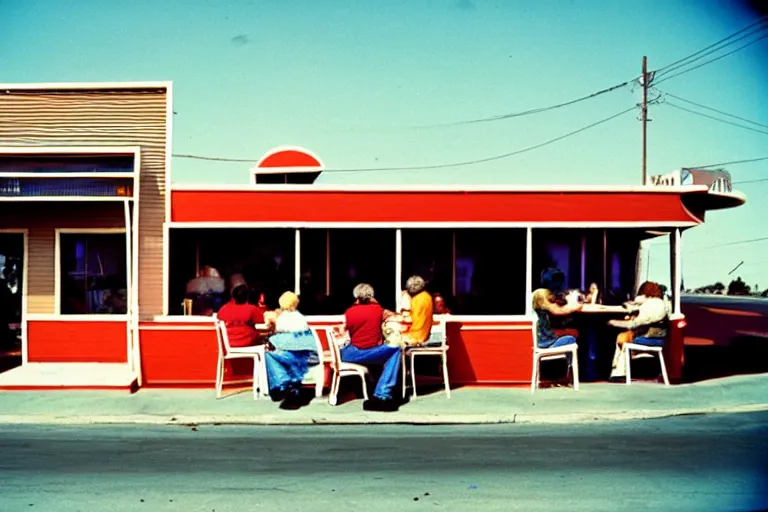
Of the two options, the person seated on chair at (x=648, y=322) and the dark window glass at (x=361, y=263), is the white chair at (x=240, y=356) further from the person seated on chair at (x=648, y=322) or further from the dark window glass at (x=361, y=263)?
the person seated on chair at (x=648, y=322)

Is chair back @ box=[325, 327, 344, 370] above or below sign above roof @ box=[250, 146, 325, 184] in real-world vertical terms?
below

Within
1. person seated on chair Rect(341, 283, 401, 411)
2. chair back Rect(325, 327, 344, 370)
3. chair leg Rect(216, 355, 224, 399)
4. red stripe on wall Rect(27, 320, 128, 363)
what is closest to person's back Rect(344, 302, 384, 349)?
person seated on chair Rect(341, 283, 401, 411)

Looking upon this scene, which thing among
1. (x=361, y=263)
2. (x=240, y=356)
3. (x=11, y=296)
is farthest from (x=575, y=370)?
(x=11, y=296)

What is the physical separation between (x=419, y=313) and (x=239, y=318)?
90.0 inches

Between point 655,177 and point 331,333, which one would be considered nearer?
point 331,333

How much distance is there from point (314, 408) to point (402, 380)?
121cm

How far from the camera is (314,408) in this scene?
11.7 metres

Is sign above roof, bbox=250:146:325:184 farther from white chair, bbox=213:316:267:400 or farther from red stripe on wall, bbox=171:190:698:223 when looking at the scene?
white chair, bbox=213:316:267:400

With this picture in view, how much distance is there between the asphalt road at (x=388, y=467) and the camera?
687cm

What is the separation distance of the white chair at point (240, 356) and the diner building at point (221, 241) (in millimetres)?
812

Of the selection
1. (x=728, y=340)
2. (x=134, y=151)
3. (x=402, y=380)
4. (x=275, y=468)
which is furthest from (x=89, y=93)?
(x=728, y=340)

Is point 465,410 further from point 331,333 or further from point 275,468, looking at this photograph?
point 275,468

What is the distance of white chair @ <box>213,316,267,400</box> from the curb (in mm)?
1310

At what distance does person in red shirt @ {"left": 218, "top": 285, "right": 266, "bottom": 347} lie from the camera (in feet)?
40.7
